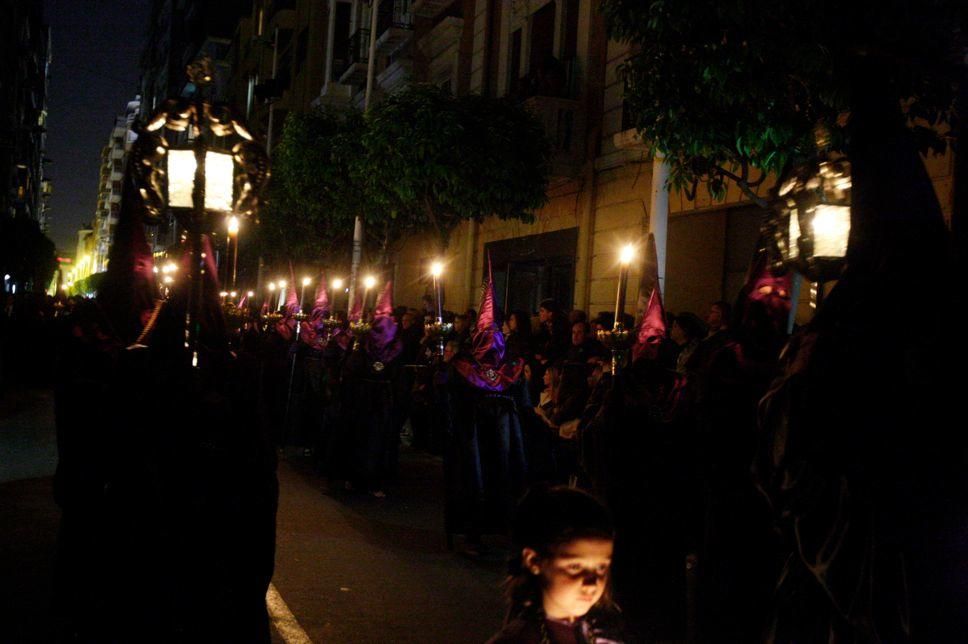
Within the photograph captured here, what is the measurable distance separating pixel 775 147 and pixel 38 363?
815 inches

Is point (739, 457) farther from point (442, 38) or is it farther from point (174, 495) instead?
point (442, 38)

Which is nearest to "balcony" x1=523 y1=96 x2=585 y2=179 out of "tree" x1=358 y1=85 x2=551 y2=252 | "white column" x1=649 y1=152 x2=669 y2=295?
"tree" x1=358 y1=85 x2=551 y2=252

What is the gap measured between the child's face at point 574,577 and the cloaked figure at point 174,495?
2505 millimetres

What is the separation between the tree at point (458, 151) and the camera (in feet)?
53.6

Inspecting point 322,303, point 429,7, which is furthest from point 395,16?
point 322,303

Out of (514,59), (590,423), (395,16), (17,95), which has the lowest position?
(590,423)

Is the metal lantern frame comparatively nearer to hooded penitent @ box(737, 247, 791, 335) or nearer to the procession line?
the procession line

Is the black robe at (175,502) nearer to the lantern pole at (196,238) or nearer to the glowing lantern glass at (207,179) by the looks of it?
the lantern pole at (196,238)

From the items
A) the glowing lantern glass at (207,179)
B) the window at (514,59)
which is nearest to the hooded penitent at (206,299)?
the glowing lantern glass at (207,179)

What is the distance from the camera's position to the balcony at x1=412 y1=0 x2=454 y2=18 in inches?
980

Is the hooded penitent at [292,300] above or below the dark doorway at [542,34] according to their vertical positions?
below

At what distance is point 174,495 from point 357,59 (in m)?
26.6

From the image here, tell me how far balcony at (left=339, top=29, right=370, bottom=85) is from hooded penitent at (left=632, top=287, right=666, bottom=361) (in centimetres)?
2438

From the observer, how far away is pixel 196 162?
580 cm
